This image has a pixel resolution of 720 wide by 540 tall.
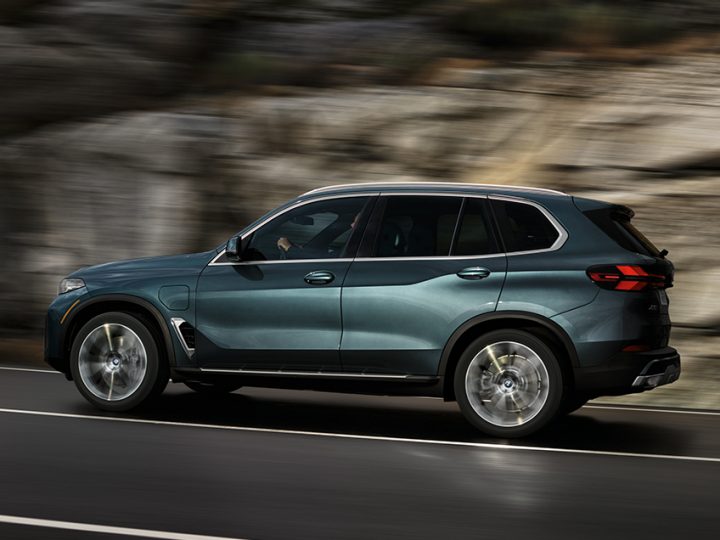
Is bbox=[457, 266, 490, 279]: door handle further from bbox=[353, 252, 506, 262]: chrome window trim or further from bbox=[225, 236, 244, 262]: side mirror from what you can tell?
bbox=[225, 236, 244, 262]: side mirror

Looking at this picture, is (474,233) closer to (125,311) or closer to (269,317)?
(269,317)

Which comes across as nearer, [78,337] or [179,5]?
[78,337]

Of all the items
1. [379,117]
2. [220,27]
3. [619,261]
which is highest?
[220,27]

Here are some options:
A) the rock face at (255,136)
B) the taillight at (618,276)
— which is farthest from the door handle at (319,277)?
the rock face at (255,136)

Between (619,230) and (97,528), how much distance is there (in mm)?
4380

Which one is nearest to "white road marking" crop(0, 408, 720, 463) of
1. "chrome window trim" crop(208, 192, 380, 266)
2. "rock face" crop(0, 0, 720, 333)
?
"chrome window trim" crop(208, 192, 380, 266)

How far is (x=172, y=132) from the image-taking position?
50.1 feet

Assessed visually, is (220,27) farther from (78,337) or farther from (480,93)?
(78,337)

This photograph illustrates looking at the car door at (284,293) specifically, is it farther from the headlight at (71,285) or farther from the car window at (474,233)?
the headlight at (71,285)

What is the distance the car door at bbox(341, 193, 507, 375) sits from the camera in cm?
849

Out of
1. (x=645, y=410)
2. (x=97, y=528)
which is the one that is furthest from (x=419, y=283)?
(x=97, y=528)

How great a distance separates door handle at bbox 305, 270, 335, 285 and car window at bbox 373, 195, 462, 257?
1.18 ft

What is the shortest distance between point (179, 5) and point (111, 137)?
2770mm

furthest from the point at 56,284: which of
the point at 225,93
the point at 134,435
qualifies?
the point at 134,435
